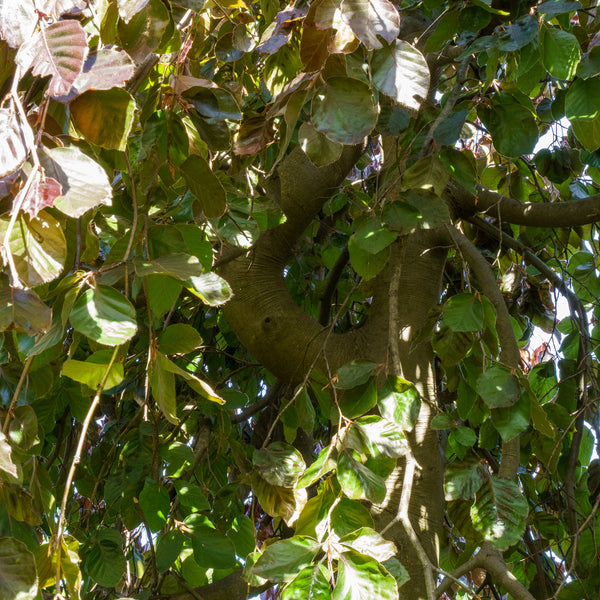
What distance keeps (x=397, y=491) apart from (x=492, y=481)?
264mm

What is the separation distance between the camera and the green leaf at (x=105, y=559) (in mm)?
1133

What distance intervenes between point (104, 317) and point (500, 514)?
627mm

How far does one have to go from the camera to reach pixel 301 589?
672mm

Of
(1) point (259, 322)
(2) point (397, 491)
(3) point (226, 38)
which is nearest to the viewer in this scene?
(3) point (226, 38)

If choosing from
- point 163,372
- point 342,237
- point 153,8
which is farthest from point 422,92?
point 342,237

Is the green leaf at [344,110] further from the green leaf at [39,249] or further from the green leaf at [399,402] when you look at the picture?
the green leaf at [399,402]

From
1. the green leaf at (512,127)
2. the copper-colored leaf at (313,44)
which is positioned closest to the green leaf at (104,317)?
the copper-colored leaf at (313,44)

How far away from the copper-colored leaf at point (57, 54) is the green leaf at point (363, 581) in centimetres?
49

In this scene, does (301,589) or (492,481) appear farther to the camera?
(492,481)

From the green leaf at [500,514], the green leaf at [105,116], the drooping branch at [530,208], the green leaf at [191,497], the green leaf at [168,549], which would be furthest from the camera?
the drooping branch at [530,208]

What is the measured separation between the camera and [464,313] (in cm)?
105

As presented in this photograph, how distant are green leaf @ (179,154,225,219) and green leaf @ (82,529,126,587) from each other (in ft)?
2.18

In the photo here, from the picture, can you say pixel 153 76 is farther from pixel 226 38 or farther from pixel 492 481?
pixel 492 481

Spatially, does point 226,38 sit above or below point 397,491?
above
